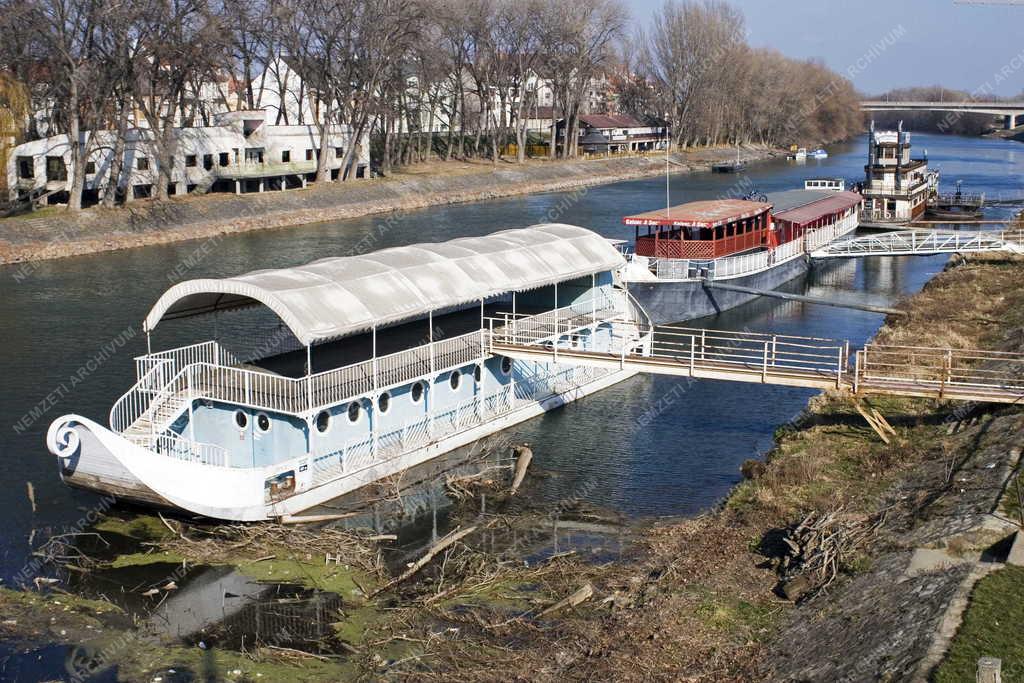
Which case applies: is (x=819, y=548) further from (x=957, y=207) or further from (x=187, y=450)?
(x=957, y=207)

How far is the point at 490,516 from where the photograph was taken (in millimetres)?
28219

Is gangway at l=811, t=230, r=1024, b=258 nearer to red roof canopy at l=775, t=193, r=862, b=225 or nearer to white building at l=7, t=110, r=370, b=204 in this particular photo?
red roof canopy at l=775, t=193, r=862, b=225

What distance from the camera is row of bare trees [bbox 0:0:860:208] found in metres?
72.8

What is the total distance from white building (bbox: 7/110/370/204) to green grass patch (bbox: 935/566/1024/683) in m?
66.9

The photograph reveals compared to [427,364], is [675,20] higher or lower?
higher

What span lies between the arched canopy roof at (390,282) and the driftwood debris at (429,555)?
19.0 ft

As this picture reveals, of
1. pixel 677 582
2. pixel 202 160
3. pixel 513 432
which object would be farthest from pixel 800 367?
pixel 202 160

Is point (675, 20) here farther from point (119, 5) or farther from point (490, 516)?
point (490, 516)

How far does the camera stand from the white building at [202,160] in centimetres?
7512

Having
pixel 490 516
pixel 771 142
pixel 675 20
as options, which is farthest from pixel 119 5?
pixel 771 142

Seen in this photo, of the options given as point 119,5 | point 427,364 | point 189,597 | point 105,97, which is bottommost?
point 189,597

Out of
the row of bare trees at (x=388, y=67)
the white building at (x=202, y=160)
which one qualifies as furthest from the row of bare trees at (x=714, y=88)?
the white building at (x=202, y=160)

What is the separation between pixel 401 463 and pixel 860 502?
1178 centimetres

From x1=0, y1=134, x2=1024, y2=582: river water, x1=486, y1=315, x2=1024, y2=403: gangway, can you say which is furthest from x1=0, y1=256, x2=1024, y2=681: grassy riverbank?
x1=0, y1=134, x2=1024, y2=582: river water
